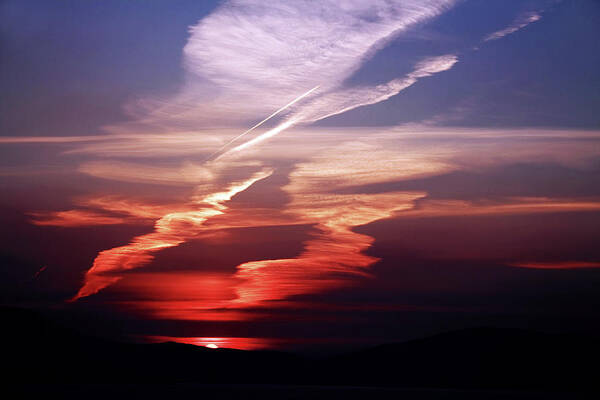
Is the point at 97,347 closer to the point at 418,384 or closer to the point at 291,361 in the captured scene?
the point at 291,361

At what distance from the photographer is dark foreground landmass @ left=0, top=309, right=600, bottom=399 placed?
81.2 metres

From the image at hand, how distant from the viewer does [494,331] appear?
346ft

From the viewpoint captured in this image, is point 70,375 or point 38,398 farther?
point 70,375

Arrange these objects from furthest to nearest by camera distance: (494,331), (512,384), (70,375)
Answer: (494,331) < (512,384) < (70,375)

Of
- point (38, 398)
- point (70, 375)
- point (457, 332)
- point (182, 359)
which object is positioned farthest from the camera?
point (457, 332)

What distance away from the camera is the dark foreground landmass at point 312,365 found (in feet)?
266

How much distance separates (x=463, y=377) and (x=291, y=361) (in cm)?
2584

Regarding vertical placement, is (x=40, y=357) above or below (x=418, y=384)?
above

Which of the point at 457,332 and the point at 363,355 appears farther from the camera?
the point at 457,332

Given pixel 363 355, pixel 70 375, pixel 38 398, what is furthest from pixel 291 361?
pixel 38 398

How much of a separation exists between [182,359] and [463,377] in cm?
4248

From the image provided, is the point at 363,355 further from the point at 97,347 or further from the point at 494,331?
the point at 97,347

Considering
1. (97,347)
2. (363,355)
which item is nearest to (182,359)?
(97,347)

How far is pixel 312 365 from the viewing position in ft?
310
